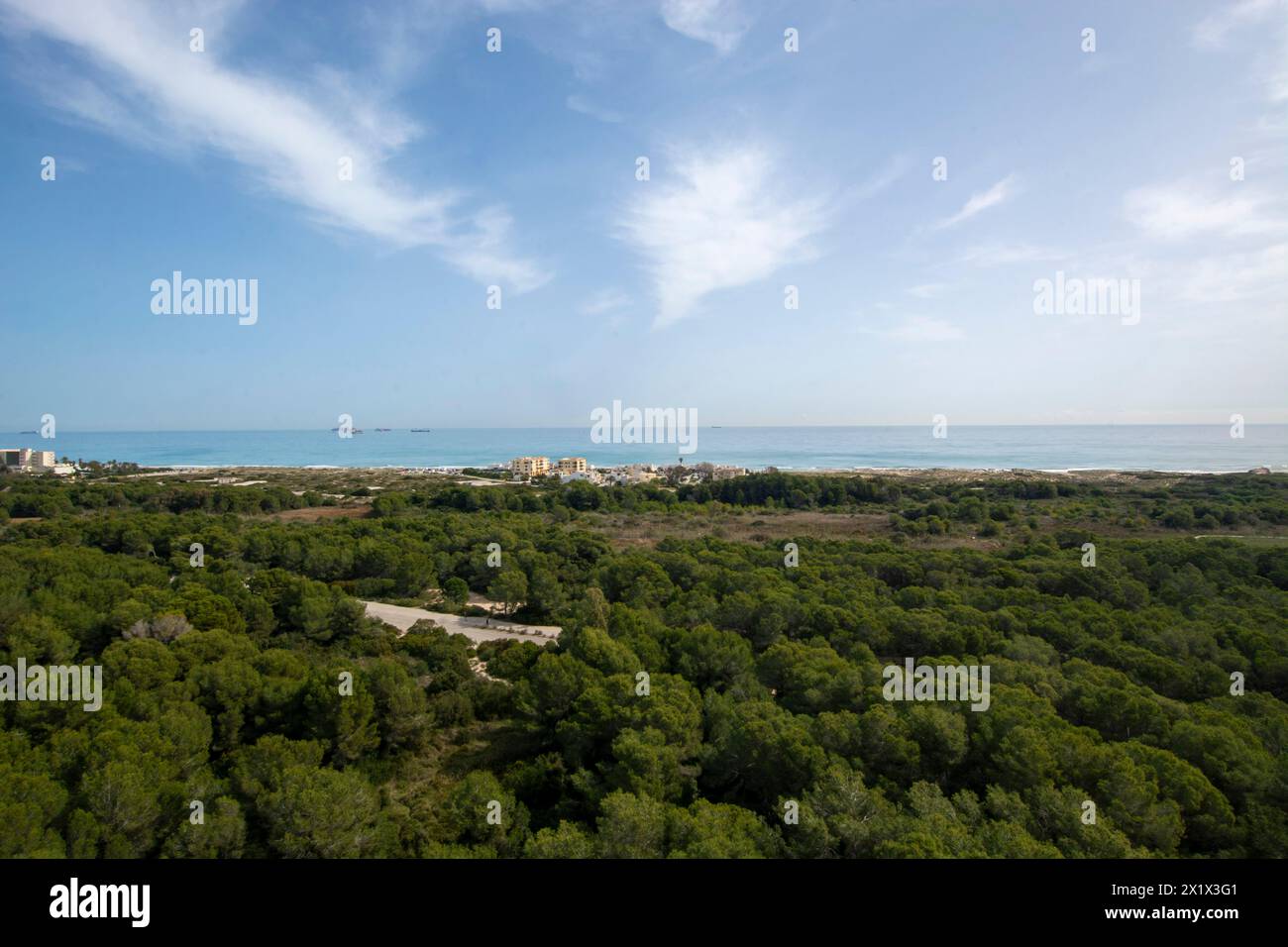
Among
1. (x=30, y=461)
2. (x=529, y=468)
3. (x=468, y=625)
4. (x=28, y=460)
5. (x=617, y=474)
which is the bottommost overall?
(x=468, y=625)

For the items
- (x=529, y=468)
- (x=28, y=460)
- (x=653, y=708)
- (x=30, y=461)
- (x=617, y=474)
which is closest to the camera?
(x=653, y=708)

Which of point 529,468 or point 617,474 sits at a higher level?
point 529,468

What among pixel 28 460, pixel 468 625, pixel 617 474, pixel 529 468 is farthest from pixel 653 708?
pixel 28 460

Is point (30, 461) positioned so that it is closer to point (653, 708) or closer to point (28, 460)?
point (28, 460)

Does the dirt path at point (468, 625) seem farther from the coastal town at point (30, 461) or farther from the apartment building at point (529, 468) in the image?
the coastal town at point (30, 461)

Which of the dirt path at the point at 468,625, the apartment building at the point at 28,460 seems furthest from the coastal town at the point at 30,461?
the dirt path at the point at 468,625
